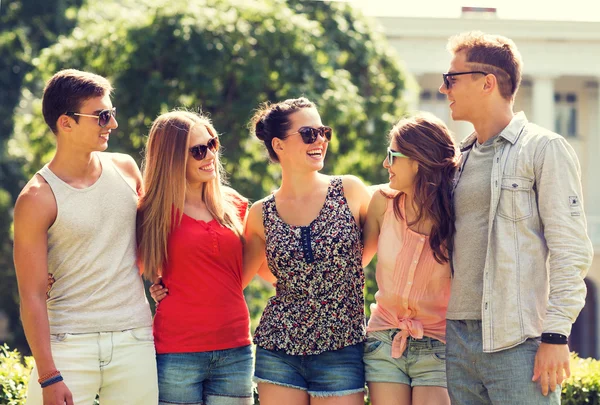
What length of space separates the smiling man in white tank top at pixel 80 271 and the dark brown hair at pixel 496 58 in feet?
4.85

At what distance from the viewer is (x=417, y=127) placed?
369 centimetres

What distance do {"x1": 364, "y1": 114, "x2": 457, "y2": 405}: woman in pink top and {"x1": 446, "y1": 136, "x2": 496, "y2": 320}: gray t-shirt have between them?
86 millimetres

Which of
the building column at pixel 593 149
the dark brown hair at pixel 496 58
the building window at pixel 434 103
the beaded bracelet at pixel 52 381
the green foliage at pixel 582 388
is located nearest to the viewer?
Answer: the beaded bracelet at pixel 52 381

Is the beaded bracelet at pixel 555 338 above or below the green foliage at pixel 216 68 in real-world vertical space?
below

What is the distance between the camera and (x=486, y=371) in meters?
3.36

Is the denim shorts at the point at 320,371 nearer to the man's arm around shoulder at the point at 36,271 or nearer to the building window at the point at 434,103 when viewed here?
the man's arm around shoulder at the point at 36,271

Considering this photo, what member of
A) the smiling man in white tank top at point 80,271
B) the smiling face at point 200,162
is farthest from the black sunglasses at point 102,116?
the smiling face at point 200,162

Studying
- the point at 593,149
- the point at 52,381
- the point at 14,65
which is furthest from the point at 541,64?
the point at 52,381

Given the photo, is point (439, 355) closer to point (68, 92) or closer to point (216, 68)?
point (68, 92)

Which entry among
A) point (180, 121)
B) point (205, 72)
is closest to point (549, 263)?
point (180, 121)

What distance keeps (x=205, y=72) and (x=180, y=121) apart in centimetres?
583

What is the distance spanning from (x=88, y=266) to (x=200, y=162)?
0.69 m

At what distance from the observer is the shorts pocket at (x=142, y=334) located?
12.0 feet

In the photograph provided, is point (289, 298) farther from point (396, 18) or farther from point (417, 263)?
point (396, 18)
